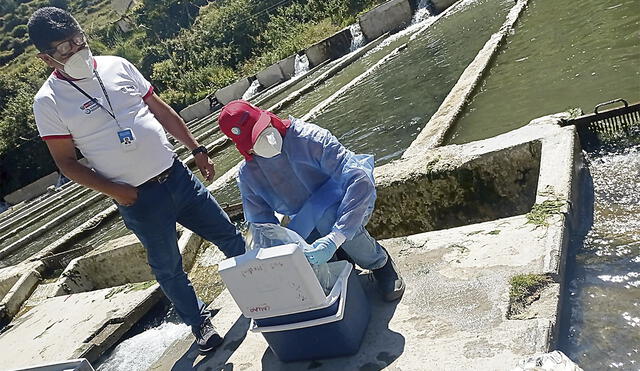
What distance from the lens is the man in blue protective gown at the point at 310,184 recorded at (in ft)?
7.45

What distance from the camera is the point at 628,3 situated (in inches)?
266

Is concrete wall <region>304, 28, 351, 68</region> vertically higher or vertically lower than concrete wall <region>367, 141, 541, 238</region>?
higher

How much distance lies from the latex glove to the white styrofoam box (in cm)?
10

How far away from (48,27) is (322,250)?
5.55 ft

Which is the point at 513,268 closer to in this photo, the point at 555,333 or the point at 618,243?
the point at 555,333

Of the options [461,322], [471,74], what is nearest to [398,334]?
[461,322]

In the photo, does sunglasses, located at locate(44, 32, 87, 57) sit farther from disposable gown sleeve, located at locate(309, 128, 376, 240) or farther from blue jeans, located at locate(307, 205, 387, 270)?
blue jeans, located at locate(307, 205, 387, 270)

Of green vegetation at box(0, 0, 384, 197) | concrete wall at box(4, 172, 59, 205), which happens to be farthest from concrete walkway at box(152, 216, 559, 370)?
concrete wall at box(4, 172, 59, 205)

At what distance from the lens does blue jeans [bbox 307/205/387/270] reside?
2.46m

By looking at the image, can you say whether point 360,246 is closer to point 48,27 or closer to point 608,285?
point 608,285

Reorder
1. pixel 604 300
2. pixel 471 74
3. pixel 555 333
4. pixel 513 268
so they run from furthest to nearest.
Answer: pixel 471 74
pixel 513 268
pixel 604 300
pixel 555 333

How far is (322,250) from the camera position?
215 centimetres

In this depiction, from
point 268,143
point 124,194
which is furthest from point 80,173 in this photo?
point 268,143

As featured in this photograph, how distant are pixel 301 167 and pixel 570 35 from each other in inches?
217
